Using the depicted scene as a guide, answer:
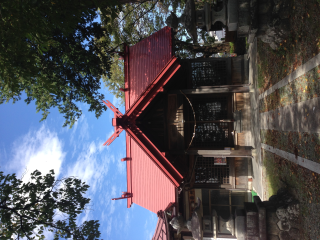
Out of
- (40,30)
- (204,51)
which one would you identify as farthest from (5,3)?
(204,51)

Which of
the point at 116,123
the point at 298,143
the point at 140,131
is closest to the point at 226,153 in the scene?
the point at 140,131

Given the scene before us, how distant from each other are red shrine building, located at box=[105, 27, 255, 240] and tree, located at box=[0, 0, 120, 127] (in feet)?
8.67

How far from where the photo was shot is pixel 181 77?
1291 centimetres

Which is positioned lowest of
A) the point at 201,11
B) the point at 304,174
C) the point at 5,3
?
the point at 304,174

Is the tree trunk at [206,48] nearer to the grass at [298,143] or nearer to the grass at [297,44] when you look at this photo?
the grass at [297,44]

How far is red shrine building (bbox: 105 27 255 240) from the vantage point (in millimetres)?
10727

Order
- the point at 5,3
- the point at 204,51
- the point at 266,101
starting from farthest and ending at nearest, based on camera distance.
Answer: the point at 204,51
the point at 266,101
the point at 5,3

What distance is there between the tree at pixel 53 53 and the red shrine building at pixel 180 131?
2643 millimetres

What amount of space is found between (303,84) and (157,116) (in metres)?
7.68

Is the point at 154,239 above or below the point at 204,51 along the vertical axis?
below

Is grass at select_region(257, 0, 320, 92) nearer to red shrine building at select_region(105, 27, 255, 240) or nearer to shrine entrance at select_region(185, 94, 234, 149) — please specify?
red shrine building at select_region(105, 27, 255, 240)

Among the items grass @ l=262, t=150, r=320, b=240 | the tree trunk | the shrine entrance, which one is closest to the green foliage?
the tree trunk

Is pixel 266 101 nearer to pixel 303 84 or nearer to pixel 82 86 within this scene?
pixel 303 84

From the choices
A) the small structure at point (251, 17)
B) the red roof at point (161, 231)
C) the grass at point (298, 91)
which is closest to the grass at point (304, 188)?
the grass at point (298, 91)
